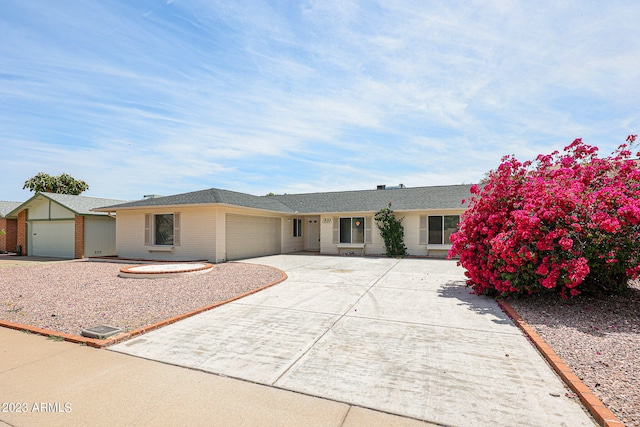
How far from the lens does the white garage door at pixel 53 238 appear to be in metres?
17.5

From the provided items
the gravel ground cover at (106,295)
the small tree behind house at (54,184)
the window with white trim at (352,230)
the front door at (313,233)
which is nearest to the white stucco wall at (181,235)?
the gravel ground cover at (106,295)

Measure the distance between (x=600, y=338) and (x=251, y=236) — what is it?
13.9 metres

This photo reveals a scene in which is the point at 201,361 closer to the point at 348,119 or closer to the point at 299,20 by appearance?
the point at 299,20

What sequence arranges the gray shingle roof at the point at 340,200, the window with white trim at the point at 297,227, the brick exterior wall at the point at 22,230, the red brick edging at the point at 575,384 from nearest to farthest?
the red brick edging at the point at 575,384
the gray shingle roof at the point at 340,200
the brick exterior wall at the point at 22,230
the window with white trim at the point at 297,227

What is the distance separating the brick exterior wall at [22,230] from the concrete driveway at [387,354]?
66.2 feet

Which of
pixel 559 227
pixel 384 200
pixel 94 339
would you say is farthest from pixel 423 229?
pixel 94 339

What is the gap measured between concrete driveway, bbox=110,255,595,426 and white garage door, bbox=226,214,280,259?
823 cm

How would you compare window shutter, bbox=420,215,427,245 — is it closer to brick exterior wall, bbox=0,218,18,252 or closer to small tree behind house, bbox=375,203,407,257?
small tree behind house, bbox=375,203,407,257

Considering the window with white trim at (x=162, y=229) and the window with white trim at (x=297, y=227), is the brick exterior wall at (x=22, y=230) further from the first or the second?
the window with white trim at (x=297, y=227)

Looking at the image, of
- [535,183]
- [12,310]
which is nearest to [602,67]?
[535,183]

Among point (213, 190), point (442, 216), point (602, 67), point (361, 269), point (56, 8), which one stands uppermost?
point (56, 8)

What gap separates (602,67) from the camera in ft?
26.3

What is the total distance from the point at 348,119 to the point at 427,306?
8.75 metres

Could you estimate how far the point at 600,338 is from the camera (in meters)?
4.47
